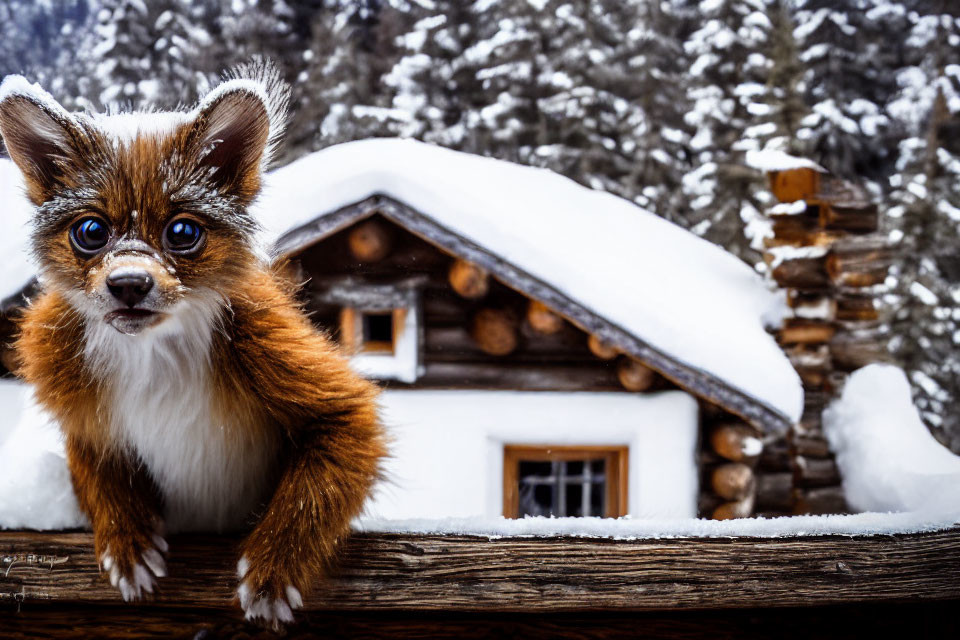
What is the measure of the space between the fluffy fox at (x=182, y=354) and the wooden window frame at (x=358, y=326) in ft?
2.32

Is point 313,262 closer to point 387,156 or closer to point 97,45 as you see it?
point 387,156

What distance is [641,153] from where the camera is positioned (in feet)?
5.50

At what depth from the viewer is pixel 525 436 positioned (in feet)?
5.65

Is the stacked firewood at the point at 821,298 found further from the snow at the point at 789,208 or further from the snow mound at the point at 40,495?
the snow mound at the point at 40,495

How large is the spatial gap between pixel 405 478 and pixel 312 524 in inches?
34.2

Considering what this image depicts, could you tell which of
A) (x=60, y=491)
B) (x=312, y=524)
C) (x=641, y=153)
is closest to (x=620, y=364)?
(x=641, y=153)

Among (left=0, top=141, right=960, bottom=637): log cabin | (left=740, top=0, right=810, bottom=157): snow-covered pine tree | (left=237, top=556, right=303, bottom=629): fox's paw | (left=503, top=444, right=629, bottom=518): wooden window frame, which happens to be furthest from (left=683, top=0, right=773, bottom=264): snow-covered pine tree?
(left=237, top=556, right=303, bottom=629): fox's paw

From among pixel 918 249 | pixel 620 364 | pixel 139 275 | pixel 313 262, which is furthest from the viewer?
pixel 620 364

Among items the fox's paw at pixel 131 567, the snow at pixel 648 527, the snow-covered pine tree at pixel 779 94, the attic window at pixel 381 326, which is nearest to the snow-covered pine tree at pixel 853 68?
the snow-covered pine tree at pixel 779 94

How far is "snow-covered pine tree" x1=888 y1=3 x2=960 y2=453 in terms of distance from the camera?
4.31 feet

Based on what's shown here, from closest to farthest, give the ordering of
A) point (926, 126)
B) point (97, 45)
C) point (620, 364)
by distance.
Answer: point (97, 45) → point (926, 126) → point (620, 364)

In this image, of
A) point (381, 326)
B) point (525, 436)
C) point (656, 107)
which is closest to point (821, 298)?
point (656, 107)

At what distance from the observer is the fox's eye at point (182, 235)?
0.75 m

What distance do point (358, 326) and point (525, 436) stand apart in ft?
1.50
